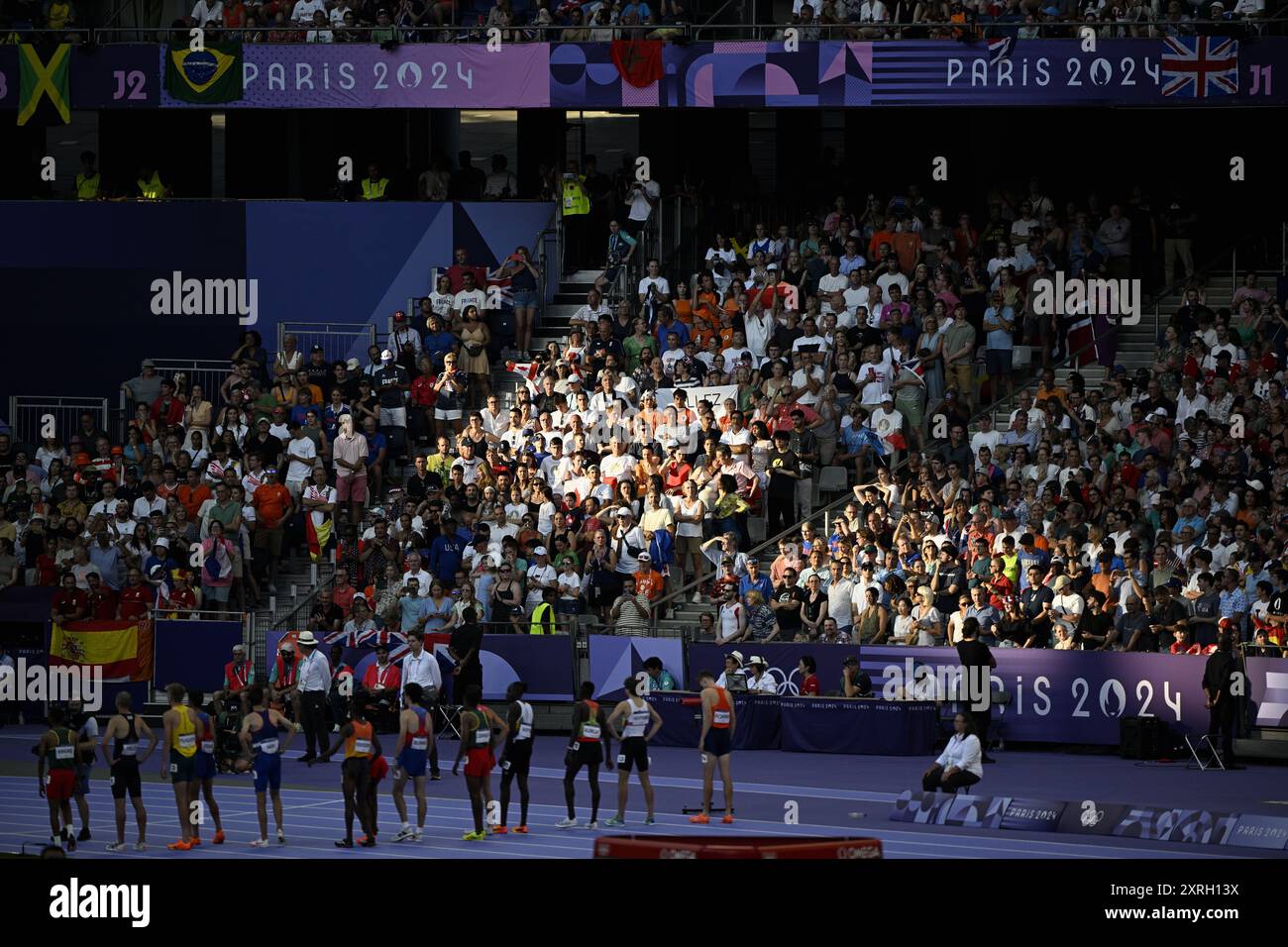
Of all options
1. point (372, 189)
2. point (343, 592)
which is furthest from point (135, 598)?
point (372, 189)

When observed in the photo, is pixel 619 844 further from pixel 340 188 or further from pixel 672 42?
pixel 340 188

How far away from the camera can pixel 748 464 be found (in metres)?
27.0

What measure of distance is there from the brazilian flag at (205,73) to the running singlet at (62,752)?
1563cm

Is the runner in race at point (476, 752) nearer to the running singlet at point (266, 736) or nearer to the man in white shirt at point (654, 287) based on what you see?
the running singlet at point (266, 736)

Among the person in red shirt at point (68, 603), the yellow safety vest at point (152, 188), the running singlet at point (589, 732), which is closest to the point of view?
the running singlet at point (589, 732)

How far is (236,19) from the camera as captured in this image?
33125mm

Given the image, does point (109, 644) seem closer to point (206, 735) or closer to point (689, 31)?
point (206, 735)

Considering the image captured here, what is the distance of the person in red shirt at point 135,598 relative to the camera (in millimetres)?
27188

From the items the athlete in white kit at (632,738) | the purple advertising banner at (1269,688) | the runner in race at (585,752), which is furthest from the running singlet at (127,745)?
the purple advertising banner at (1269,688)

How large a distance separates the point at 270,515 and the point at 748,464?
6.57 m

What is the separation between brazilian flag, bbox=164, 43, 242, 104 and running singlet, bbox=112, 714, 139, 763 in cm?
1541

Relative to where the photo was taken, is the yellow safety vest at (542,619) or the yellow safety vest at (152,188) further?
the yellow safety vest at (152,188)

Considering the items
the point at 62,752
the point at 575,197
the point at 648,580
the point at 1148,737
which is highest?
the point at 575,197
